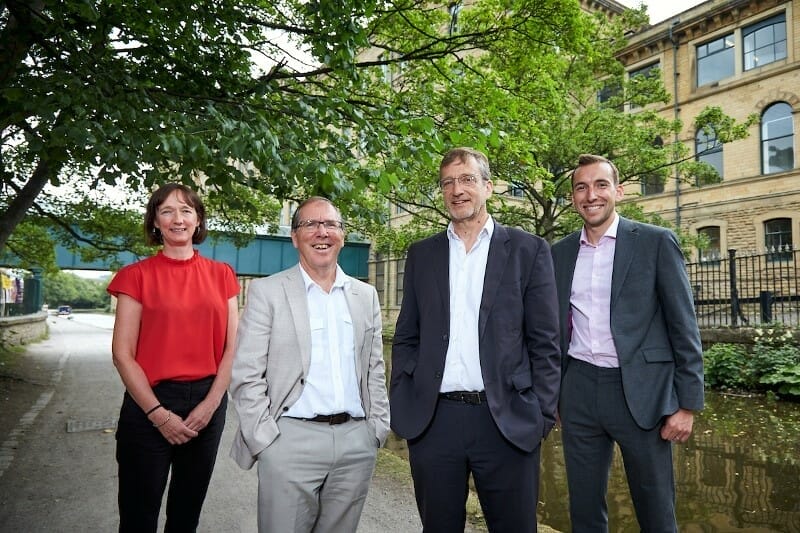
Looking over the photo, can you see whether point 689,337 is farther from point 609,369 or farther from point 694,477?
point 694,477

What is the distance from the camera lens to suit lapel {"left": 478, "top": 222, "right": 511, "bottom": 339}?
8.39 ft

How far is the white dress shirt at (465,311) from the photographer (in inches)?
101

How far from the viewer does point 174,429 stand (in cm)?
266

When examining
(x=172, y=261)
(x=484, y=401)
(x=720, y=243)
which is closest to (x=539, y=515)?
(x=484, y=401)

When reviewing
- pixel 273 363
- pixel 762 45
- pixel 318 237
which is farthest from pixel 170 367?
pixel 762 45

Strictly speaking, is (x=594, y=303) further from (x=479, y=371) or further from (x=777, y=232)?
(x=777, y=232)

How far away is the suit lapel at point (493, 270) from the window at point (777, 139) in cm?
2613

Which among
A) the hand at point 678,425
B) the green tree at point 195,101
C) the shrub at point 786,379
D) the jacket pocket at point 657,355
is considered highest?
the green tree at point 195,101

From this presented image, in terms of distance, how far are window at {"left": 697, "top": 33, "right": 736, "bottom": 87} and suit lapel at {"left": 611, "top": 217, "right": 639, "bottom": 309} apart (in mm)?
27855

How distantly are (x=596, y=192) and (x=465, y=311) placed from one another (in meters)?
1.06

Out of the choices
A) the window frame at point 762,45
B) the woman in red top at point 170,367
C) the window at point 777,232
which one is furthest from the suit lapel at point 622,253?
the window frame at point 762,45

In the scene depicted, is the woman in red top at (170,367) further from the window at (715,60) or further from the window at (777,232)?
the window at (715,60)

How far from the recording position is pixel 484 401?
2500mm

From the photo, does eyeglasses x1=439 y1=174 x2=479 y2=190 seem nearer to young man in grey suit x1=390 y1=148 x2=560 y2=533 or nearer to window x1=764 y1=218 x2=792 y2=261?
young man in grey suit x1=390 y1=148 x2=560 y2=533
